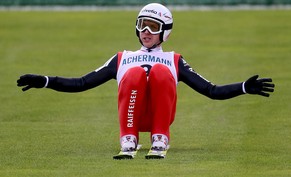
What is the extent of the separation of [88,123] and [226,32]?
13.6 meters

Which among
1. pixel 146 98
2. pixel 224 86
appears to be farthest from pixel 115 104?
pixel 224 86

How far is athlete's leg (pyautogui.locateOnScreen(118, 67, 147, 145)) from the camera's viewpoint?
12.1 meters

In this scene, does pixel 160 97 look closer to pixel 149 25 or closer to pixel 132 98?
pixel 132 98

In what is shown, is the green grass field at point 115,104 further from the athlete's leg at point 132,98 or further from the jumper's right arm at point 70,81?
the jumper's right arm at point 70,81

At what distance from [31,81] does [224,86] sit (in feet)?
6.62

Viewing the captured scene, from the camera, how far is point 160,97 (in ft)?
40.0

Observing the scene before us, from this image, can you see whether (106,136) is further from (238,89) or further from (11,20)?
(11,20)

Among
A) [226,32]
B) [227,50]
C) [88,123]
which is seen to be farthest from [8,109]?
[226,32]

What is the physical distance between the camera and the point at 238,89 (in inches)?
480

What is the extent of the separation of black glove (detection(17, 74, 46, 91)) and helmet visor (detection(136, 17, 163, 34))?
1220mm

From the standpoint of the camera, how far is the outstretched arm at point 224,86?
12.1 metres

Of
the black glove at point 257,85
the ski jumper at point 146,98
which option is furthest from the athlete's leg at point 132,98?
the black glove at point 257,85

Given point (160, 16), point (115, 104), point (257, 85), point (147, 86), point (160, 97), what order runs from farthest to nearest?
point (115, 104)
point (160, 16)
point (147, 86)
point (160, 97)
point (257, 85)

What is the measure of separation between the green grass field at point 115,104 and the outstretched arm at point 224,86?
0.66 metres
